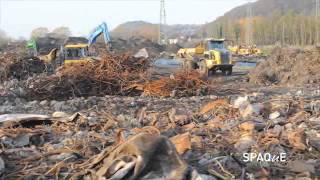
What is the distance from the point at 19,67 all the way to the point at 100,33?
4.59m

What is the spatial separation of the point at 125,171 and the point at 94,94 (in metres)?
10.3

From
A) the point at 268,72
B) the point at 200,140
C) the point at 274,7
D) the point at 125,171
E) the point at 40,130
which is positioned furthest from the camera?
the point at 274,7

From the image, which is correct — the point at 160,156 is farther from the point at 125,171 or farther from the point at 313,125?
the point at 313,125

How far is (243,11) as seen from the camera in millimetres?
166375

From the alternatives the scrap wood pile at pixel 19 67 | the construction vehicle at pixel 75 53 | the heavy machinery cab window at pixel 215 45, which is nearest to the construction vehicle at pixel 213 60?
the heavy machinery cab window at pixel 215 45

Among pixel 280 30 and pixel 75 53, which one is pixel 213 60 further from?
pixel 280 30

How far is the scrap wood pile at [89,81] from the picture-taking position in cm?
1463

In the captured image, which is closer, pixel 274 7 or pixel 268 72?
pixel 268 72

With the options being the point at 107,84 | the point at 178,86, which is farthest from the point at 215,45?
the point at 107,84

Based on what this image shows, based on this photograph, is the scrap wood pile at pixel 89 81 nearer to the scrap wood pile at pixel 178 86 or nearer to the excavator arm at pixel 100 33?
the scrap wood pile at pixel 178 86

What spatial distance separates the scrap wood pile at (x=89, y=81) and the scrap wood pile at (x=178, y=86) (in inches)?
32.5

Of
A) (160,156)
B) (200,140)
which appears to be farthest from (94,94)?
(160,156)

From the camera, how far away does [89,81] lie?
15.2 meters

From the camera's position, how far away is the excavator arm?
78.3 feet
